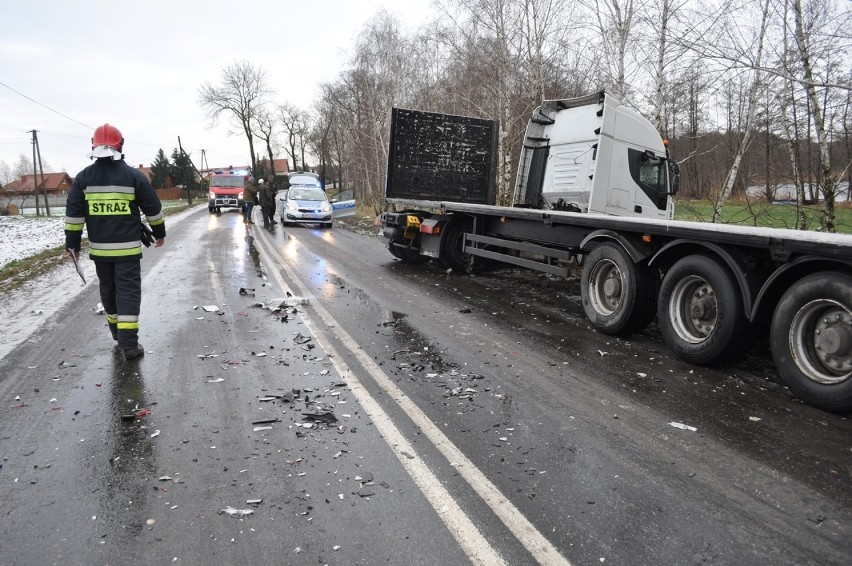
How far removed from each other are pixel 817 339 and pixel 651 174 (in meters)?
5.11

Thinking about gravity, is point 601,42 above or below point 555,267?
above

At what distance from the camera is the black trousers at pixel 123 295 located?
16.3ft

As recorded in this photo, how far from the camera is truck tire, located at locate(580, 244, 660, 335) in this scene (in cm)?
560

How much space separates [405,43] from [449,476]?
28693 mm

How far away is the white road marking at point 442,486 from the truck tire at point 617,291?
9.17 ft

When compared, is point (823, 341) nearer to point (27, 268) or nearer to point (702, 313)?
point (702, 313)

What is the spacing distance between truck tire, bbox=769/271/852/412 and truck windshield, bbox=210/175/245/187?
3101 centimetres

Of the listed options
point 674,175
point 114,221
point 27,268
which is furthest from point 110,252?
point 674,175

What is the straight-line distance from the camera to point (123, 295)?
16.5ft

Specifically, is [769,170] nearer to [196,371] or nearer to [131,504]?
[196,371]

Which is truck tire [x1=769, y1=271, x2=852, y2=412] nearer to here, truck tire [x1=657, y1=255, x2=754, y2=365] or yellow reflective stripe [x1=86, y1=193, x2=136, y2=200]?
truck tire [x1=657, y1=255, x2=754, y2=365]

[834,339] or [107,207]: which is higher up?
[107,207]

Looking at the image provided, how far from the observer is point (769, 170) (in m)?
13.3

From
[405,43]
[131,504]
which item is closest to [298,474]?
[131,504]
